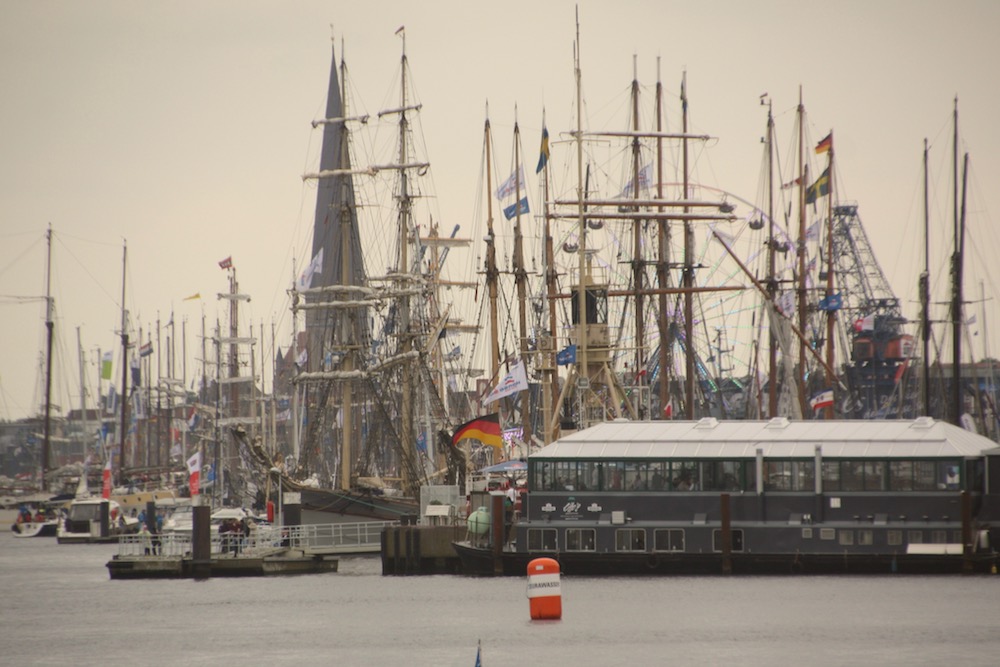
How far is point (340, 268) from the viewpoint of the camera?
406 feet

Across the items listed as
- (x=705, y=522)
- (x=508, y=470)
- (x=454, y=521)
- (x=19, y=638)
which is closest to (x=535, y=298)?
(x=508, y=470)

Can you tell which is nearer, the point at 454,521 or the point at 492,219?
the point at 454,521

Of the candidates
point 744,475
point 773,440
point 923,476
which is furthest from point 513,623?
point 923,476

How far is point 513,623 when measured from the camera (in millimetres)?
64750

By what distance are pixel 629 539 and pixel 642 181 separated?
49904 millimetres

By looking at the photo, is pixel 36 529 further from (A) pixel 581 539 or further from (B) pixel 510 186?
(A) pixel 581 539

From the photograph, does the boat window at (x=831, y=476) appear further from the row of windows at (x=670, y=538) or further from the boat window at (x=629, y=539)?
the boat window at (x=629, y=539)

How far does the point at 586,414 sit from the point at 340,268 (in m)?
35.1

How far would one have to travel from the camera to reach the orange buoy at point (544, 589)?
61625mm

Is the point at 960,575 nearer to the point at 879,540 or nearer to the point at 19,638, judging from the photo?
the point at 879,540

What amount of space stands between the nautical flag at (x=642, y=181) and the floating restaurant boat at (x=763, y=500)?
44286 mm

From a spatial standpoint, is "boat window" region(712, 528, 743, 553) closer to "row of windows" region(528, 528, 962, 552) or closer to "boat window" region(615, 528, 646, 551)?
"row of windows" region(528, 528, 962, 552)

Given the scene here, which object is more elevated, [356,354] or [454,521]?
[356,354]

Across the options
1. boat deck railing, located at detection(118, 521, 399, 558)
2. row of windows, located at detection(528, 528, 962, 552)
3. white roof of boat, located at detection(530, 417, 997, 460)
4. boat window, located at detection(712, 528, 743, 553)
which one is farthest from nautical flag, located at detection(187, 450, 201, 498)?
boat window, located at detection(712, 528, 743, 553)
